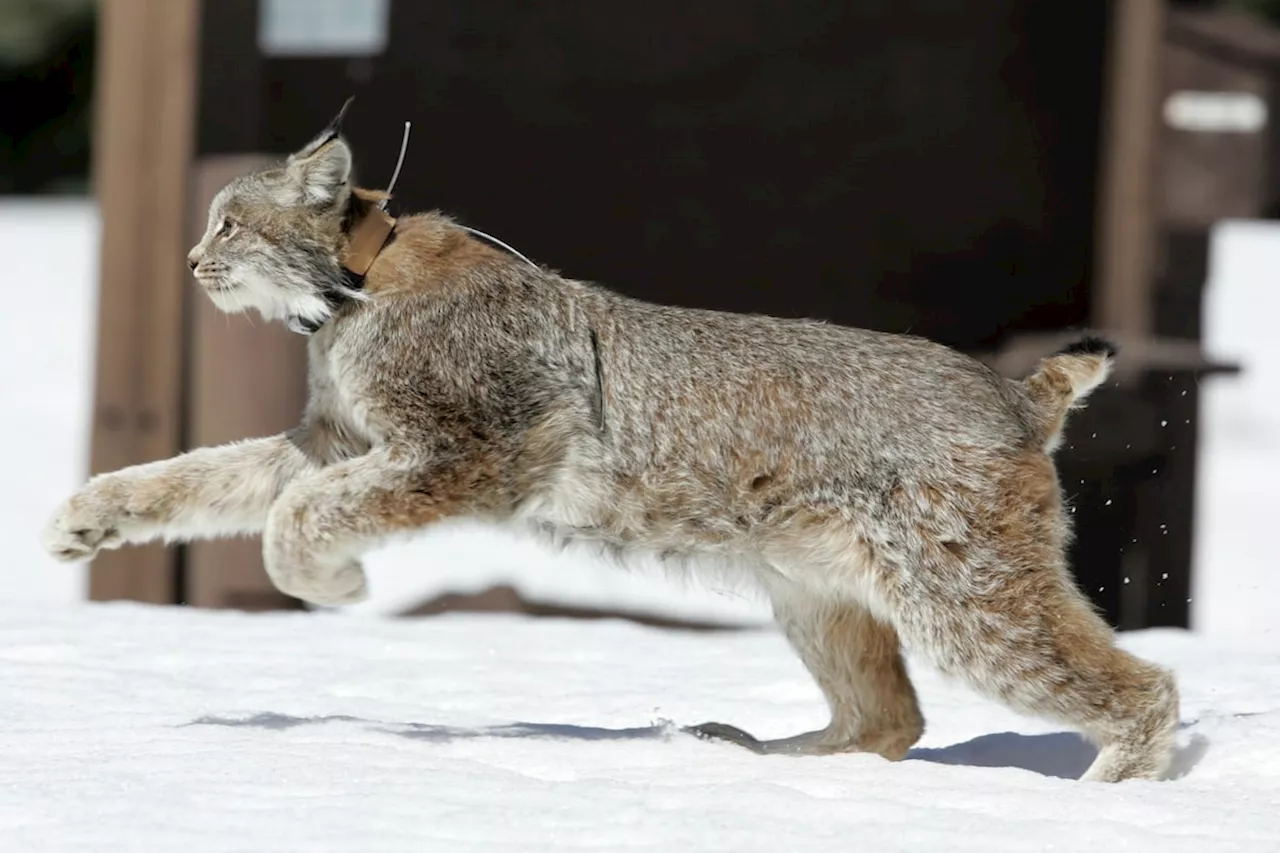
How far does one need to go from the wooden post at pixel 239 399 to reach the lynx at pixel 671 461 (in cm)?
282

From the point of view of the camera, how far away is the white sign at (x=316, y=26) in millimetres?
8719

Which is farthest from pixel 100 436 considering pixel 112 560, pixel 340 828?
pixel 340 828

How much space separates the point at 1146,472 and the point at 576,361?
3.57 meters

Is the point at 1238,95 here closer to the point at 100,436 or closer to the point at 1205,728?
the point at 1205,728

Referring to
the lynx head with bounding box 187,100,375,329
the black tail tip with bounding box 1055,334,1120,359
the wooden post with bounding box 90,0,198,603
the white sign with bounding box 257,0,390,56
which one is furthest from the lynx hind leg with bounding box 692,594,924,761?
the white sign with bounding box 257,0,390,56

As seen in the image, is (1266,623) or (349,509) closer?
(349,509)

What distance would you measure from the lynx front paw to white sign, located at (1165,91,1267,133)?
514 cm

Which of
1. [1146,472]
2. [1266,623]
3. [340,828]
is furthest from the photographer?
[1266,623]

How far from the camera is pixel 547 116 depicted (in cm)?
917

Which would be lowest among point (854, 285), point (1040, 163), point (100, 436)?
point (100, 436)

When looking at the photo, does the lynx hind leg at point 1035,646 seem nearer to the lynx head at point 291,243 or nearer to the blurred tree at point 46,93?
the lynx head at point 291,243

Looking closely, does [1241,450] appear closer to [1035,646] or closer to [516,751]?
→ [1035,646]

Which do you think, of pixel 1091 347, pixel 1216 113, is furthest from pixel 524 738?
pixel 1216 113

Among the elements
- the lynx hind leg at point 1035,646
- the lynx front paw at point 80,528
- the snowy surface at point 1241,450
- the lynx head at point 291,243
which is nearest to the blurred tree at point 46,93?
the snowy surface at point 1241,450
